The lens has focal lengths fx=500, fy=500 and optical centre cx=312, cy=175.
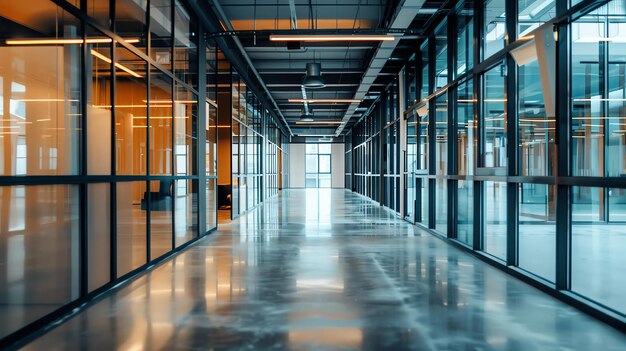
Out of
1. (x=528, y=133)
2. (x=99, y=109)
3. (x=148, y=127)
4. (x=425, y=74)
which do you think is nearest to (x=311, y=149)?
(x=425, y=74)

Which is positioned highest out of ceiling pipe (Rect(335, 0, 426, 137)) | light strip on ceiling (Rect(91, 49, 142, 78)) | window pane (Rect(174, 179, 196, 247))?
ceiling pipe (Rect(335, 0, 426, 137))

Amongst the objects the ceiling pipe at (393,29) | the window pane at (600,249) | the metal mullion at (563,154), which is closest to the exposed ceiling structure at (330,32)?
the ceiling pipe at (393,29)

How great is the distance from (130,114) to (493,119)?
5.91m

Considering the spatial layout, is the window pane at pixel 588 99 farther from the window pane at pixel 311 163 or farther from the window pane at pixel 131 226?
the window pane at pixel 311 163

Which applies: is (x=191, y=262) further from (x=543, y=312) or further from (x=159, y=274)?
(x=543, y=312)

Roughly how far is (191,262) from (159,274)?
3.01 ft

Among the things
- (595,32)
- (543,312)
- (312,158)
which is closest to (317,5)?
(595,32)

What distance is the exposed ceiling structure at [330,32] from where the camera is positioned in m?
9.60

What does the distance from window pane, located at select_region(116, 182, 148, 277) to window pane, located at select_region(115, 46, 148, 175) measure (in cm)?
24

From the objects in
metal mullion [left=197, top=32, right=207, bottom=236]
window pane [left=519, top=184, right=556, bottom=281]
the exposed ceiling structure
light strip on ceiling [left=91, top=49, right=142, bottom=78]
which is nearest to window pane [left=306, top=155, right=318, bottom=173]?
the exposed ceiling structure

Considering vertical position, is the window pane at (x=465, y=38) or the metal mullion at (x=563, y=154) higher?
the window pane at (x=465, y=38)

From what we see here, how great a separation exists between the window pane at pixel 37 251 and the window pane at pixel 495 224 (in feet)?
20.2

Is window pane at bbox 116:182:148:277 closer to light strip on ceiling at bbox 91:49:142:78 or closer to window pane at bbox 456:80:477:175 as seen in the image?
light strip on ceiling at bbox 91:49:142:78

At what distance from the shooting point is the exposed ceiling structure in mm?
9602
